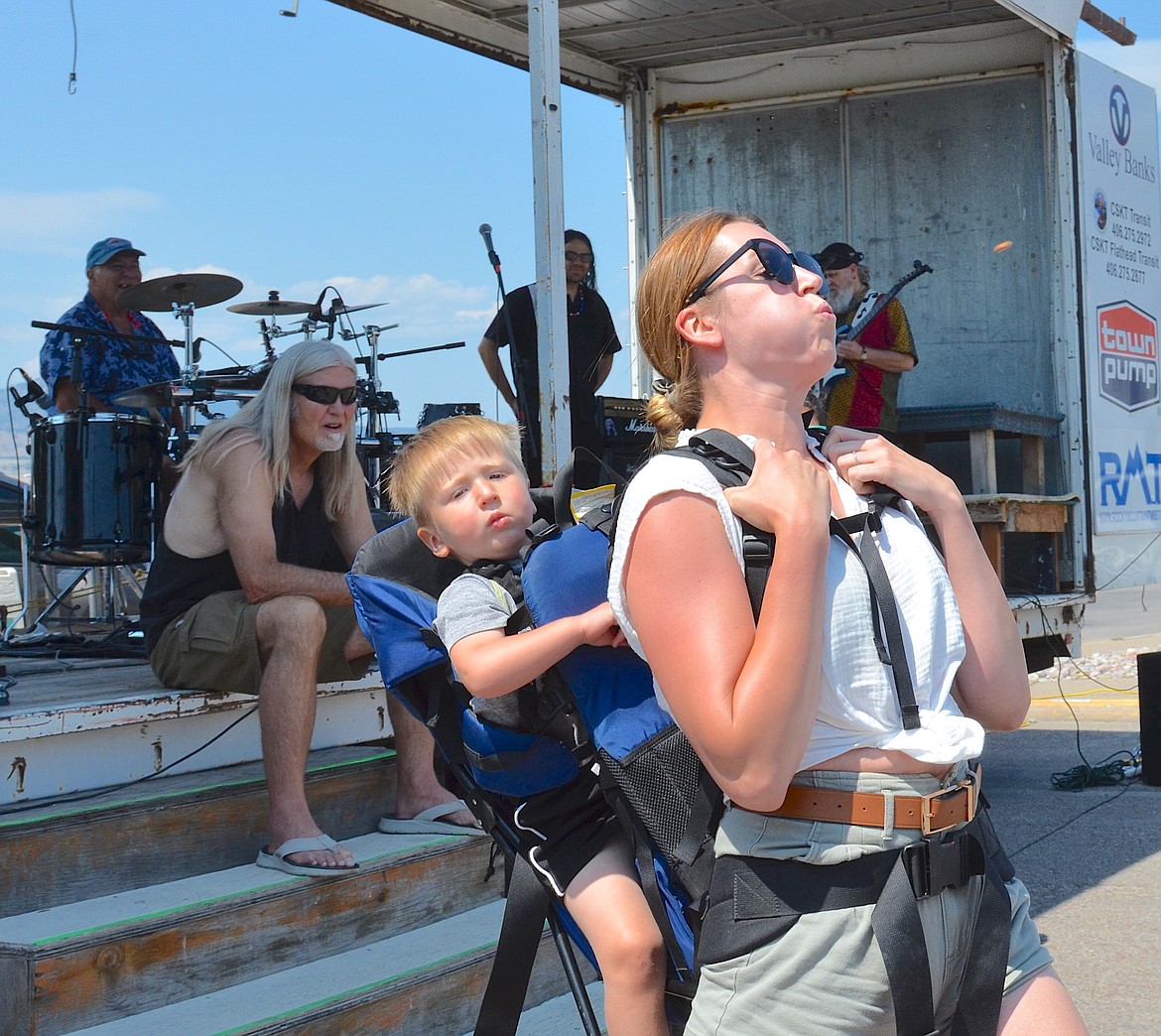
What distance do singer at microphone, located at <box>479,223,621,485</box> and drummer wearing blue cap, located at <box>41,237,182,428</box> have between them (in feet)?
5.83

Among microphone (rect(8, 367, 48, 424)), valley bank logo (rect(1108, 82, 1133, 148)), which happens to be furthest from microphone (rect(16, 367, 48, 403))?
valley bank logo (rect(1108, 82, 1133, 148))

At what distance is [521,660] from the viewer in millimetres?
1958

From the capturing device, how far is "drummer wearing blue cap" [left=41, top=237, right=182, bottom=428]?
696cm

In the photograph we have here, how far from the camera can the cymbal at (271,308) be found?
9.28 meters

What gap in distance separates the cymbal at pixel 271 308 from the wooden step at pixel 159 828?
5.64m

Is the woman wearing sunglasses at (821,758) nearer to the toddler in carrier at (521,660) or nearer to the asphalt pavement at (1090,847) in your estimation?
the toddler in carrier at (521,660)

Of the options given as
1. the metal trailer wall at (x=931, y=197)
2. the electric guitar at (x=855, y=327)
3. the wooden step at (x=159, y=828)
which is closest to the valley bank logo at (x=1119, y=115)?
the metal trailer wall at (x=931, y=197)

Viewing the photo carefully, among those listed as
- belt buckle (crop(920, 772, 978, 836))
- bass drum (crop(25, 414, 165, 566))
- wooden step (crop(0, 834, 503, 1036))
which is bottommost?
wooden step (crop(0, 834, 503, 1036))

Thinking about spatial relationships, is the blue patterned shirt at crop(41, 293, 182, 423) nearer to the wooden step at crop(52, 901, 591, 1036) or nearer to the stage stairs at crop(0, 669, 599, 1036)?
the stage stairs at crop(0, 669, 599, 1036)

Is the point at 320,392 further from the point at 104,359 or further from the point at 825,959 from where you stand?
the point at 104,359

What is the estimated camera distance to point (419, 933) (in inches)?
145

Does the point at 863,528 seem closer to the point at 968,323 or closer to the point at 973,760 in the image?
the point at 973,760

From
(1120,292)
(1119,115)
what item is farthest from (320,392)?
(1119,115)

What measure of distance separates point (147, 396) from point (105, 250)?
109 cm
